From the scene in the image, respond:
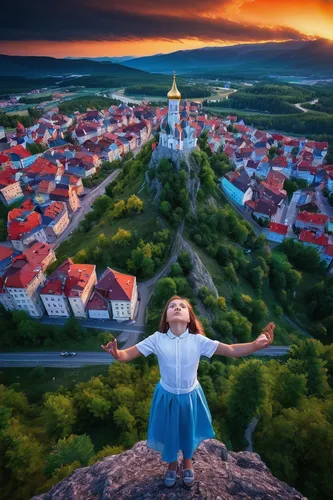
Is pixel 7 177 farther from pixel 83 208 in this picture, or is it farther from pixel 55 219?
pixel 55 219

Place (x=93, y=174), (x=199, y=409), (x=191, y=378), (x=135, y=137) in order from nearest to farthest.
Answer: (x=191, y=378)
(x=199, y=409)
(x=93, y=174)
(x=135, y=137)

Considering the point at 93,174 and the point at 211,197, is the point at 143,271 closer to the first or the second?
the point at 211,197

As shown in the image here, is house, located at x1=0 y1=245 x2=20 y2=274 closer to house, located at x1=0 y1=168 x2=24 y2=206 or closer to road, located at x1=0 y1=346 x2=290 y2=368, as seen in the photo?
road, located at x1=0 y1=346 x2=290 y2=368

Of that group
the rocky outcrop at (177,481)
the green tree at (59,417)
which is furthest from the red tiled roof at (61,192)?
the rocky outcrop at (177,481)

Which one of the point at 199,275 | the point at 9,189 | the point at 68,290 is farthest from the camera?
the point at 9,189

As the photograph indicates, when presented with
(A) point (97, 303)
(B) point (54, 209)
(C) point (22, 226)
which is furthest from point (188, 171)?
(C) point (22, 226)

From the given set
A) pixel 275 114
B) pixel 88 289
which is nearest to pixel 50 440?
pixel 88 289

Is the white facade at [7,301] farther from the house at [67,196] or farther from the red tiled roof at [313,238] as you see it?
the red tiled roof at [313,238]
